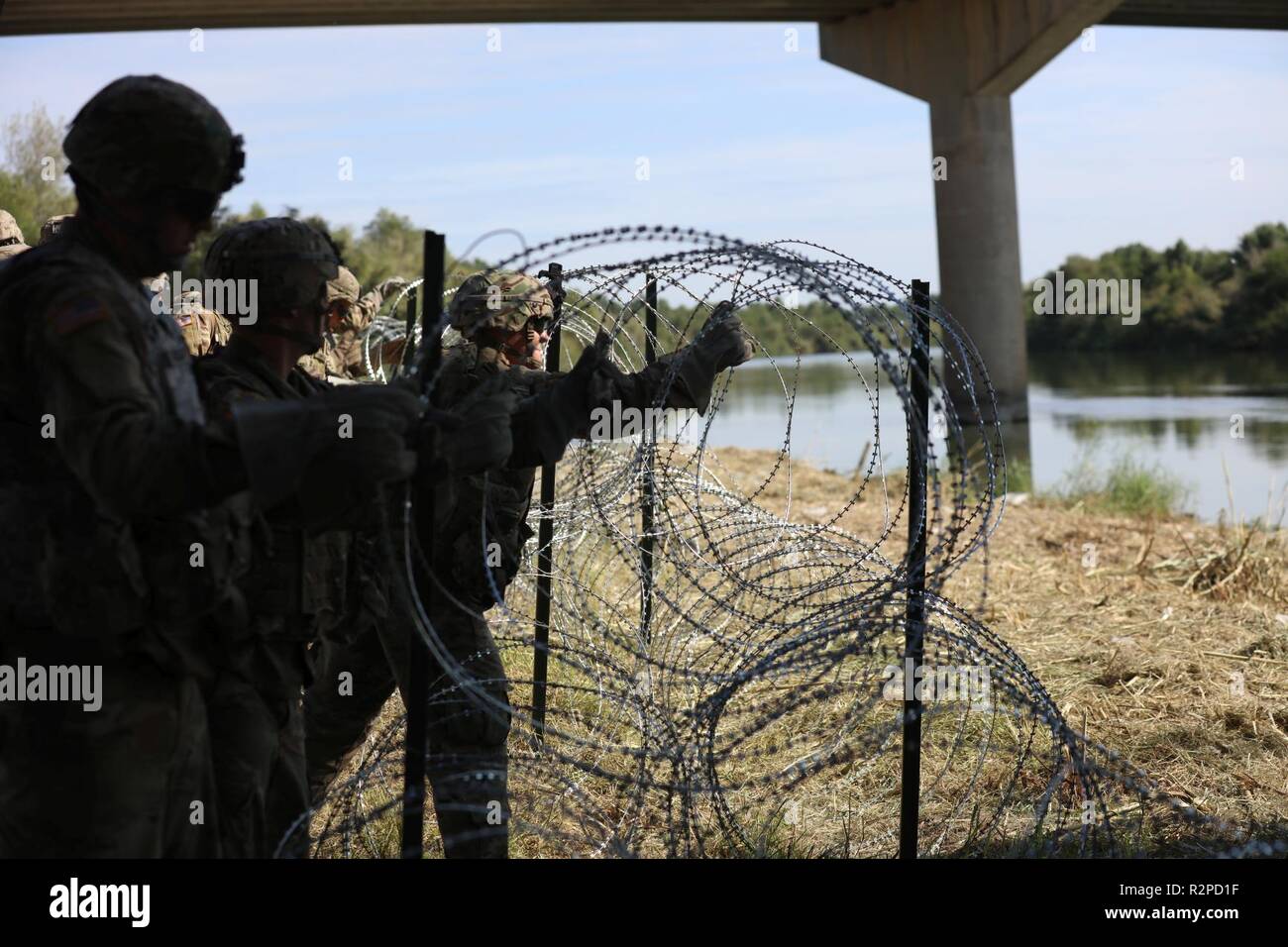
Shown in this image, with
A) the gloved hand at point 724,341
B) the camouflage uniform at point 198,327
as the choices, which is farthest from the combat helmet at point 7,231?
the gloved hand at point 724,341

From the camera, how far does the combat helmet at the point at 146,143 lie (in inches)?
98.9

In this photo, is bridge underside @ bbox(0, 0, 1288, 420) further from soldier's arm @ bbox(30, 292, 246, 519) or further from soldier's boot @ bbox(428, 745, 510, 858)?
soldier's arm @ bbox(30, 292, 246, 519)

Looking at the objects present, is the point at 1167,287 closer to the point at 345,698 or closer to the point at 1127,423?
the point at 1127,423

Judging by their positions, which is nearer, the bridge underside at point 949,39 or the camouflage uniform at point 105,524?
the camouflage uniform at point 105,524

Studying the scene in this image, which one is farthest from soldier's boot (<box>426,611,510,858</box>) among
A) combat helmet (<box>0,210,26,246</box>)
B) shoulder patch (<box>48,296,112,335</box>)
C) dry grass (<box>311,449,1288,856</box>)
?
combat helmet (<box>0,210,26,246</box>)

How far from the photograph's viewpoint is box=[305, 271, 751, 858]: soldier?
3686 mm

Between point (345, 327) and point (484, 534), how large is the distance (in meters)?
4.04

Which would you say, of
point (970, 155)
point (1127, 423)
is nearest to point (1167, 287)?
point (1127, 423)

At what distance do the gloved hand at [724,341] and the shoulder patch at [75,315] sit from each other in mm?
1984

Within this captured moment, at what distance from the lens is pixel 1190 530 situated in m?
11.5

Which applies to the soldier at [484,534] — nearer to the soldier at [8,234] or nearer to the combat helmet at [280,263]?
the combat helmet at [280,263]
